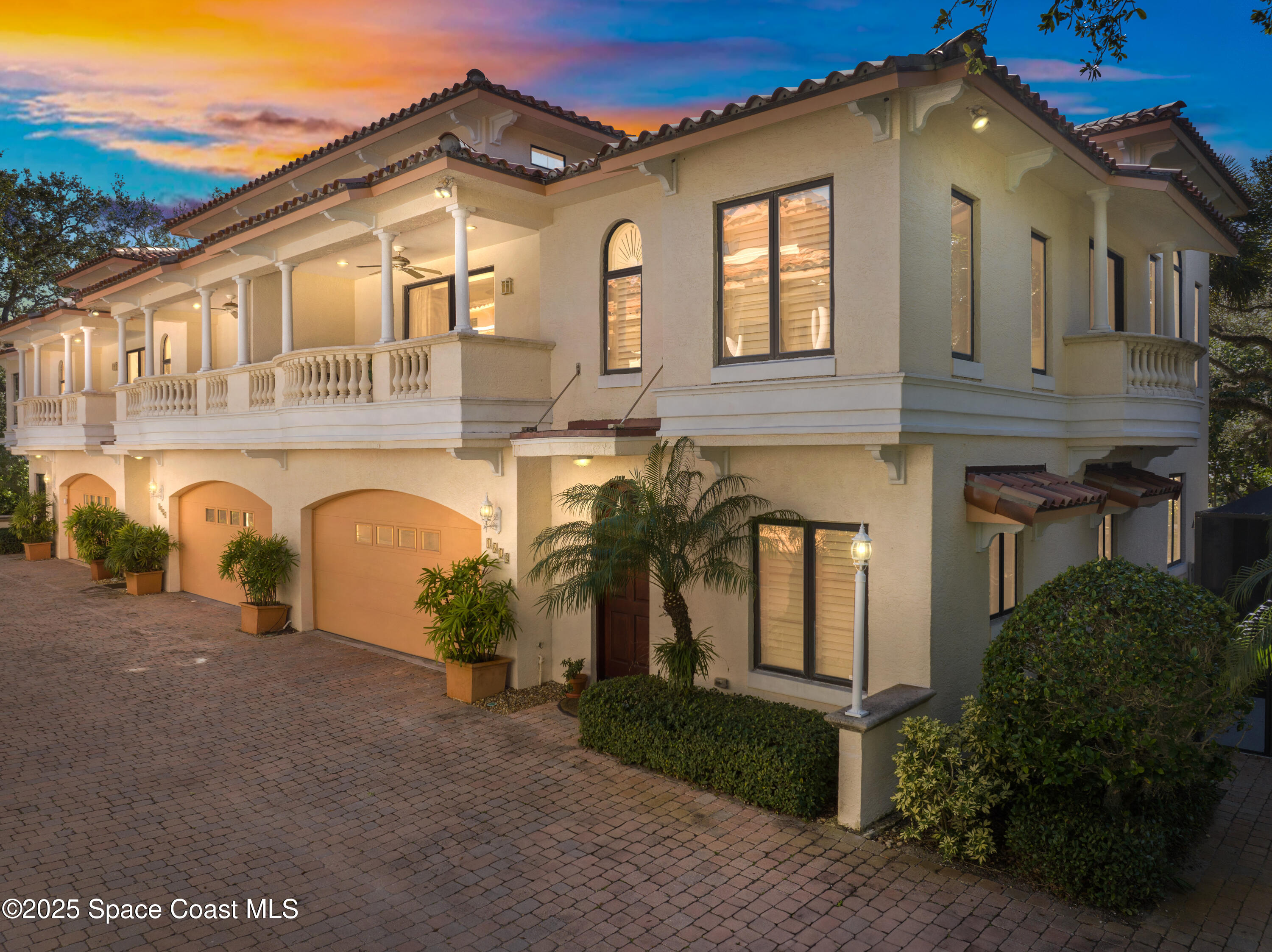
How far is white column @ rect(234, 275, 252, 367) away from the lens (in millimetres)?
15367

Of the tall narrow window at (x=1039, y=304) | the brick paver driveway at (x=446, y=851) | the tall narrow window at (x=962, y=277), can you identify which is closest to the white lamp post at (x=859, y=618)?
the brick paver driveway at (x=446, y=851)

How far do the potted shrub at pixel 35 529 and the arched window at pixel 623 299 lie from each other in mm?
25013

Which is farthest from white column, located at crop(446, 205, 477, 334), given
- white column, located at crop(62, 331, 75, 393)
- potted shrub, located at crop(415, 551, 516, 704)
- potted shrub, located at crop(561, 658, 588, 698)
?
white column, located at crop(62, 331, 75, 393)

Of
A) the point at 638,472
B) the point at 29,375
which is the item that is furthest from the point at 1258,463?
the point at 29,375

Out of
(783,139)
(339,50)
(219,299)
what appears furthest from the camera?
(339,50)

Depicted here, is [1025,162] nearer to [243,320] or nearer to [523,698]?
[523,698]

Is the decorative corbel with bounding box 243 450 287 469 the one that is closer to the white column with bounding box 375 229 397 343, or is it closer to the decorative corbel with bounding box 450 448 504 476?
the white column with bounding box 375 229 397 343

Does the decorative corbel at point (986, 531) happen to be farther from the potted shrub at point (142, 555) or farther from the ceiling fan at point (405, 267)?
the potted shrub at point (142, 555)

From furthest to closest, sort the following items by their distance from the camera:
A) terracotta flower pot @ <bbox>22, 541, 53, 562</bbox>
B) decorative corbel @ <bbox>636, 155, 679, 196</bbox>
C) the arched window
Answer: terracotta flower pot @ <bbox>22, 541, 53, 562</bbox>
the arched window
decorative corbel @ <bbox>636, 155, 679, 196</bbox>

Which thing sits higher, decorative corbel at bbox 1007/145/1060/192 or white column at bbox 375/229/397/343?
decorative corbel at bbox 1007/145/1060/192

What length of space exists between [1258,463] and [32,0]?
34691mm

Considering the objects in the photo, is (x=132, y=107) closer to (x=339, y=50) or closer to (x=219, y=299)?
(x=339, y=50)

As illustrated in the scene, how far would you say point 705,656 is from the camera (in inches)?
376

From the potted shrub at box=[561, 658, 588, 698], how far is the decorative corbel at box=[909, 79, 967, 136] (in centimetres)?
801
